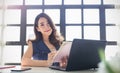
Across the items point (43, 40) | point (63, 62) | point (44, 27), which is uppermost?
point (44, 27)

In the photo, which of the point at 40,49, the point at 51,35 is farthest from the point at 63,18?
the point at 40,49

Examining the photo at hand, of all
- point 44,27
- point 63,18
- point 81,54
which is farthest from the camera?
point 63,18

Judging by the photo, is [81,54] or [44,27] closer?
[81,54]

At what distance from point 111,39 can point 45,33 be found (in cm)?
137

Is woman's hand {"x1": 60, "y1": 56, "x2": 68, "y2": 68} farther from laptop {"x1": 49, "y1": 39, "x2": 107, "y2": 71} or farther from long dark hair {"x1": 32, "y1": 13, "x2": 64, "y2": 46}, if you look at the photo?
long dark hair {"x1": 32, "y1": 13, "x2": 64, "y2": 46}

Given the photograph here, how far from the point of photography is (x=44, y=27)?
225 cm

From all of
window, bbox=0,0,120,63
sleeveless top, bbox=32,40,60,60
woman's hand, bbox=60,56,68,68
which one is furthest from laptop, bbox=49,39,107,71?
window, bbox=0,0,120,63

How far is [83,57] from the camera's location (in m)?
1.08

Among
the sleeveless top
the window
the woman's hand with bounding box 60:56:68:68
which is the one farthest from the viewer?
the window

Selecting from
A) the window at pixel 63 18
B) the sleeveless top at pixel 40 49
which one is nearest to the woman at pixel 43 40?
the sleeveless top at pixel 40 49

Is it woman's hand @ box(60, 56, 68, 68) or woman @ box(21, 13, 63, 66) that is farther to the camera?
woman @ box(21, 13, 63, 66)

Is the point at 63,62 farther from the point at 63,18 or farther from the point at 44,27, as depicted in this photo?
the point at 63,18

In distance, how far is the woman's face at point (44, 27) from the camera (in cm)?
223

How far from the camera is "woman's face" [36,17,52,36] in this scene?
7.32ft
